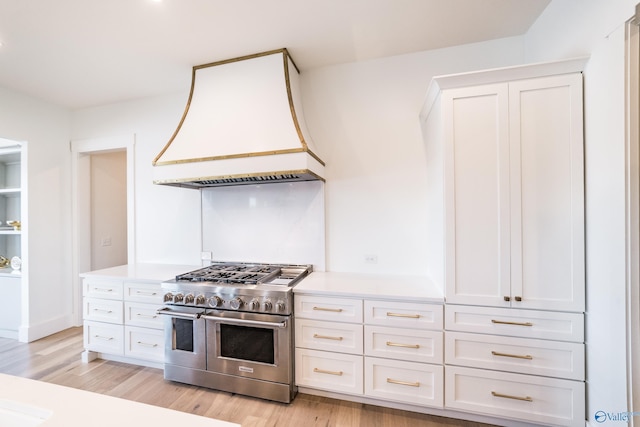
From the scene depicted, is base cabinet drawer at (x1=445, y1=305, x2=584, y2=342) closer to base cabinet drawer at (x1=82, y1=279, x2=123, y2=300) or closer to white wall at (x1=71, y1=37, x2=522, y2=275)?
white wall at (x1=71, y1=37, x2=522, y2=275)

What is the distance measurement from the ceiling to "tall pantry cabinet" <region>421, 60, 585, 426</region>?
2.19 ft

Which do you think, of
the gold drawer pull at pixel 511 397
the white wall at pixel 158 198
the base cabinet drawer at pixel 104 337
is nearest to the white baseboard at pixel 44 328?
the base cabinet drawer at pixel 104 337

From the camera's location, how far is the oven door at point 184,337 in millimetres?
2092

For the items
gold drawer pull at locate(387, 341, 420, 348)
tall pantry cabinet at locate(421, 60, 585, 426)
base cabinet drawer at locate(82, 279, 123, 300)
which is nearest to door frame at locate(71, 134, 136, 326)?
base cabinet drawer at locate(82, 279, 123, 300)

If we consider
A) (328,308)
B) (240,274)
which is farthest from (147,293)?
(328,308)

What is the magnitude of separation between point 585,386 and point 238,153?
8.95 feet

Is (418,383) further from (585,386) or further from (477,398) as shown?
(585,386)

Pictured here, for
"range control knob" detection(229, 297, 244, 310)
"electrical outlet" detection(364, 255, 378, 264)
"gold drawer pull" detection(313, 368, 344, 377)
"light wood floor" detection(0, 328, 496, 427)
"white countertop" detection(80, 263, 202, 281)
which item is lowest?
"light wood floor" detection(0, 328, 496, 427)

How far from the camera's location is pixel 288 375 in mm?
1938

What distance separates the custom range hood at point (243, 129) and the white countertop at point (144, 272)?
86 centimetres

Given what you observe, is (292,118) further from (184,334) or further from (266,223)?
(184,334)

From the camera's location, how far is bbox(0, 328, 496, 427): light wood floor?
180 centimetres

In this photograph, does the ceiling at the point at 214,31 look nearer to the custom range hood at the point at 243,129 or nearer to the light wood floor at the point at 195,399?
the custom range hood at the point at 243,129

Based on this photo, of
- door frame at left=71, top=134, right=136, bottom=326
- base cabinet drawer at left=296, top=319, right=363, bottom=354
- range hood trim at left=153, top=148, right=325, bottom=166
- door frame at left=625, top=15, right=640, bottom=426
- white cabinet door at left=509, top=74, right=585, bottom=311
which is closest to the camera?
door frame at left=625, top=15, right=640, bottom=426
